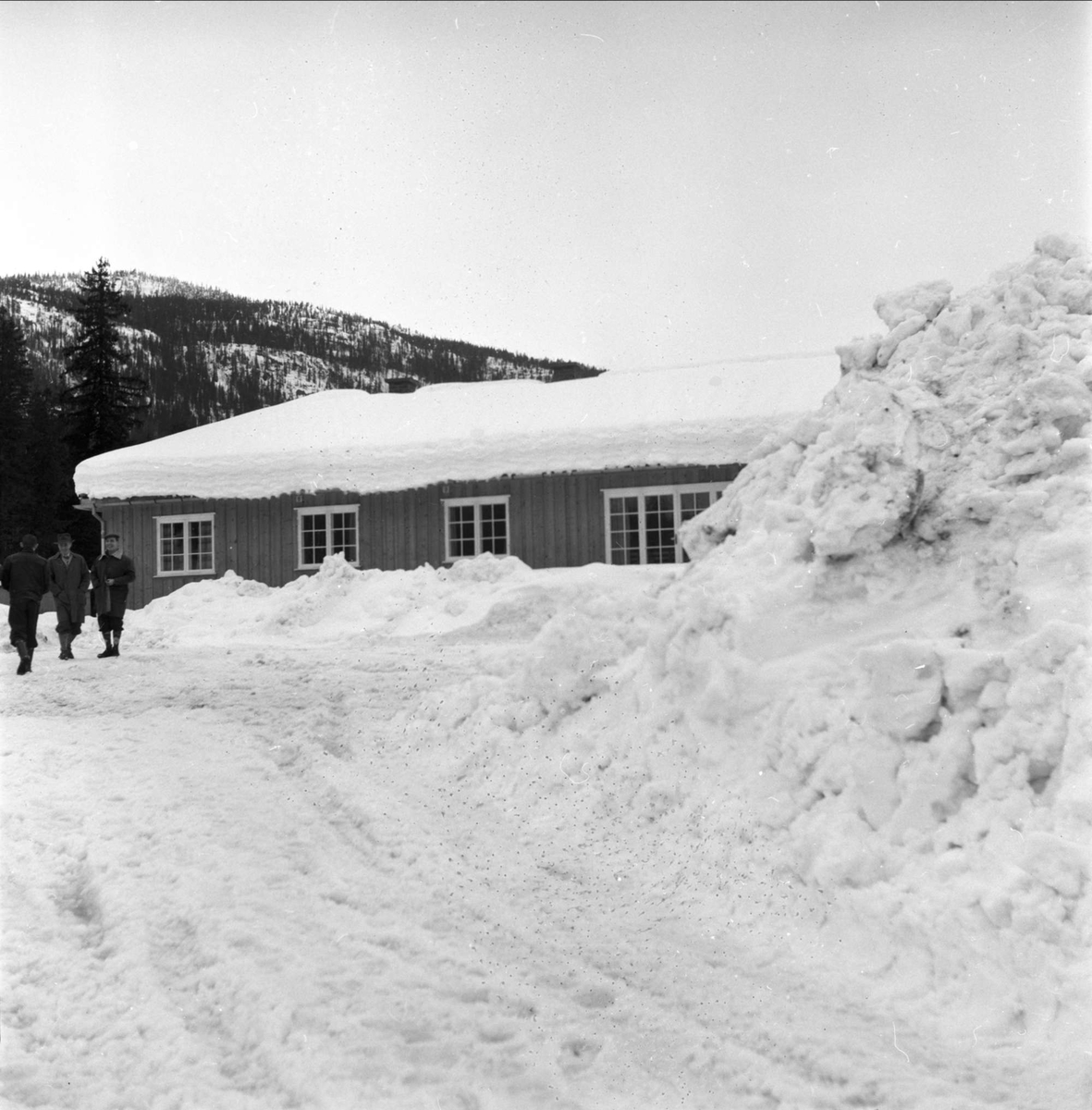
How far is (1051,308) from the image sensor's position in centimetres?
766

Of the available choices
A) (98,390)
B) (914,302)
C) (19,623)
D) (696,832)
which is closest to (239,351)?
(98,390)

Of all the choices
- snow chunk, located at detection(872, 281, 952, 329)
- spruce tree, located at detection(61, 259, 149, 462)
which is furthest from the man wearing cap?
spruce tree, located at detection(61, 259, 149, 462)

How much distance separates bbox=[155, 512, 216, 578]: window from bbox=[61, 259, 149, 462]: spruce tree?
22.2m

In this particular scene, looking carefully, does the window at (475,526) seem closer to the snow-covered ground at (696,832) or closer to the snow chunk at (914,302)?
the snow-covered ground at (696,832)

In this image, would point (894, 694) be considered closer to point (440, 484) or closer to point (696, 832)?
point (696, 832)

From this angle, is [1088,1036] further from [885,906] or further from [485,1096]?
[485,1096]

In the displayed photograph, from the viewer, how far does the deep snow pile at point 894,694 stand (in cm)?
436

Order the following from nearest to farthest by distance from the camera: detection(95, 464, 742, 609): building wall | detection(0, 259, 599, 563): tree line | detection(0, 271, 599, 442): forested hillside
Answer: detection(95, 464, 742, 609): building wall → detection(0, 259, 599, 563): tree line → detection(0, 271, 599, 442): forested hillside

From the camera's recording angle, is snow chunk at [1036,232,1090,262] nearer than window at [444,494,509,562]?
Yes

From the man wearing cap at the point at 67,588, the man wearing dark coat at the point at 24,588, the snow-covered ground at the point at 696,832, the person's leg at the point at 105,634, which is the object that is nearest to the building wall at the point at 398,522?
the person's leg at the point at 105,634

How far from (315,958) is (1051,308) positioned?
265 inches

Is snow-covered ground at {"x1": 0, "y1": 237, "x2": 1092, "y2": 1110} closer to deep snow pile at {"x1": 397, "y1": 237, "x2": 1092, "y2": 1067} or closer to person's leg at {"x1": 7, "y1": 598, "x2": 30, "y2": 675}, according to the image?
deep snow pile at {"x1": 397, "y1": 237, "x2": 1092, "y2": 1067}

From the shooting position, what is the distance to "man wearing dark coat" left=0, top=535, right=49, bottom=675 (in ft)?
38.2

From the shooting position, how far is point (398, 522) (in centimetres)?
1891
